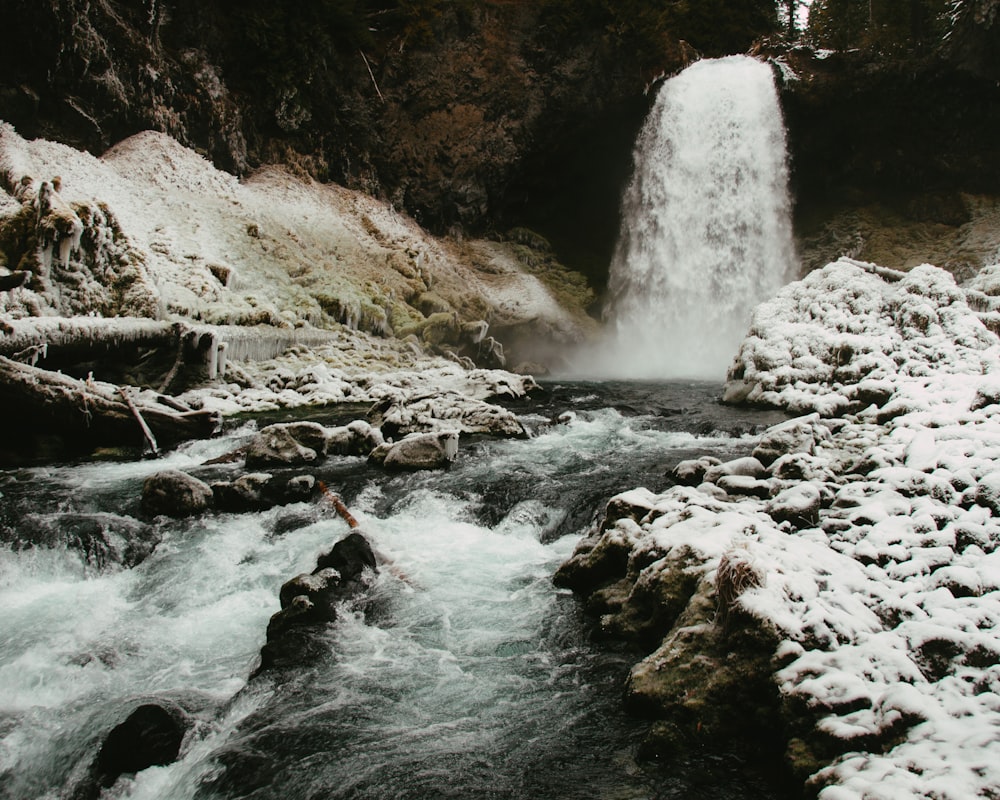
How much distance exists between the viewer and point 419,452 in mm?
9695

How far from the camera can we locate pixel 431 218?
32500mm

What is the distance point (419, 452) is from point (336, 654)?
5163mm

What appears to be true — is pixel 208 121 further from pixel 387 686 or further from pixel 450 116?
pixel 387 686

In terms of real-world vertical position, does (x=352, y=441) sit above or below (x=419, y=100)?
below

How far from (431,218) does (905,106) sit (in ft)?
76.0

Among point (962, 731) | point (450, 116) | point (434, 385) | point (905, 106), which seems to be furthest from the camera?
point (450, 116)

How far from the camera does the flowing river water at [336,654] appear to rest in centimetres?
345

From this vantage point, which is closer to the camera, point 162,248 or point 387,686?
point 387,686

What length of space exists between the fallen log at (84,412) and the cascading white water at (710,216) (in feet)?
67.9

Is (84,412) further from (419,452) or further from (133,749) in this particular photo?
(133,749)

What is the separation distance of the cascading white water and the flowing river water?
22.2m

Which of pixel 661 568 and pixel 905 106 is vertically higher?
pixel 905 106

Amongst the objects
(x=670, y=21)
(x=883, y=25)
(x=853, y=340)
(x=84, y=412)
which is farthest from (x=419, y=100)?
(x=84, y=412)

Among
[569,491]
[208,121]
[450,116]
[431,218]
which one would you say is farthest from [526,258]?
[569,491]
